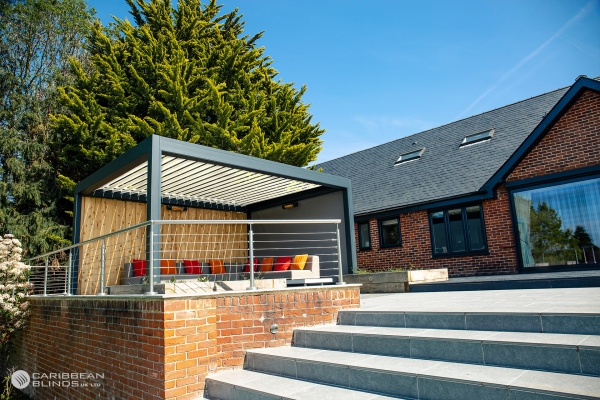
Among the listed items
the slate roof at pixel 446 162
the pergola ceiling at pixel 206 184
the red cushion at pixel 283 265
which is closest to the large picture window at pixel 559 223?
the slate roof at pixel 446 162

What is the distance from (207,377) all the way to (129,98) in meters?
12.1

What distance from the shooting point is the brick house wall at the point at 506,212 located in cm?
1062

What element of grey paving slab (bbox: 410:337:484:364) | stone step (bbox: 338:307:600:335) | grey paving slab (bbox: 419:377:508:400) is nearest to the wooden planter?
stone step (bbox: 338:307:600:335)

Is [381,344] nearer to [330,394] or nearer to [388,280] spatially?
[330,394]

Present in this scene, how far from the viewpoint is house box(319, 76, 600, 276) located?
1062 cm

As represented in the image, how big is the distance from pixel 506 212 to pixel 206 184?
8688 millimetres

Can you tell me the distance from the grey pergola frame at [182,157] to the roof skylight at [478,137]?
681 centimetres

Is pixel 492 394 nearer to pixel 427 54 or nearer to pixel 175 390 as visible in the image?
pixel 175 390

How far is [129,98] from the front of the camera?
14.2 meters

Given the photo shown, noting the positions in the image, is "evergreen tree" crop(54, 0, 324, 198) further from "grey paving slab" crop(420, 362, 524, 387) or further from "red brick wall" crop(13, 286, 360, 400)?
"grey paving slab" crop(420, 362, 524, 387)

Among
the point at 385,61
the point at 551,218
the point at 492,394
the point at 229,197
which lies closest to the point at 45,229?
the point at 229,197

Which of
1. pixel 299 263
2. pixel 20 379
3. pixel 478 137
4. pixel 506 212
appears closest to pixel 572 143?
pixel 506 212

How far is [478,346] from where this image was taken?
363 centimetres

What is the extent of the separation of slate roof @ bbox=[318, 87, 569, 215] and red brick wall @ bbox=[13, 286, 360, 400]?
8.84 m
